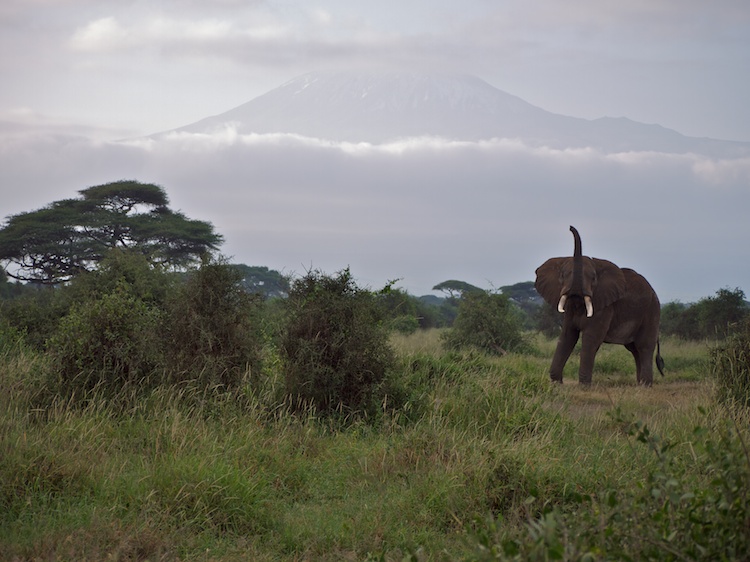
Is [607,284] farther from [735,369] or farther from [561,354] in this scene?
[735,369]

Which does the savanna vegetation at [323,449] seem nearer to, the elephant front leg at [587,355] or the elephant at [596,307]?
the elephant front leg at [587,355]

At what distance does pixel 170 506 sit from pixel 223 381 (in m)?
A: 3.20

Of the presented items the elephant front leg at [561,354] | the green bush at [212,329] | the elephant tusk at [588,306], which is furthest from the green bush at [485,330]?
the green bush at [212,329]

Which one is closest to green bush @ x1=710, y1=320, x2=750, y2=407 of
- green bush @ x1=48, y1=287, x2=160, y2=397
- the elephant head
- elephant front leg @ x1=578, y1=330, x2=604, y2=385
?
the elephant head

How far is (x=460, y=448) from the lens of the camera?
6938mm

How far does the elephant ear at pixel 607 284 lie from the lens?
46.2ft

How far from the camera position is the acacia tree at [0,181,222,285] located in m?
31.6

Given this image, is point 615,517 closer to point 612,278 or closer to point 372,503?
point 372,503

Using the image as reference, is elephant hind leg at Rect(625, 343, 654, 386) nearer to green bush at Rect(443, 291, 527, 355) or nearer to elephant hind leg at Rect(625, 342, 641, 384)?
elephant hind leg at Rect(625, 342, 641, 384)

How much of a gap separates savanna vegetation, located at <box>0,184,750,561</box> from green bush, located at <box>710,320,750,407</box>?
3 cm

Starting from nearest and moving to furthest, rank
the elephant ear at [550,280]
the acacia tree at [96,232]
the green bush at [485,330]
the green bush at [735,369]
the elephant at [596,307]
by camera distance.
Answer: the green bush at [735,369]
the elephant at [596,307]
the elephant ear at [550,280]
the green bush at [485,330]
the acacia tree at [96,232]

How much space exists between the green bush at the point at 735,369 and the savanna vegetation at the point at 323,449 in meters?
0.03

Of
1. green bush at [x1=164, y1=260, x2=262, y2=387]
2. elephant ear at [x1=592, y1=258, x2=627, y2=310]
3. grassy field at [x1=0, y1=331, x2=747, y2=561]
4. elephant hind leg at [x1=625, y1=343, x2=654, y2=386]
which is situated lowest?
grassy field at [x1=0, y1=331, x2=747, y2=561]

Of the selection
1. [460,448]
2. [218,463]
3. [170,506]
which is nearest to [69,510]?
[170,506]
